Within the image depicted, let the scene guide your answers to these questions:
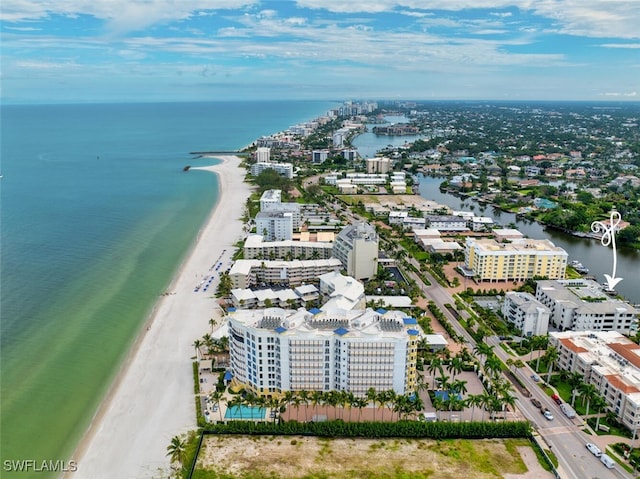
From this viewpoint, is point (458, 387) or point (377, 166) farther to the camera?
point (377, 166)

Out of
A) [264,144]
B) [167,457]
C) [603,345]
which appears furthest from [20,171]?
[603,345]

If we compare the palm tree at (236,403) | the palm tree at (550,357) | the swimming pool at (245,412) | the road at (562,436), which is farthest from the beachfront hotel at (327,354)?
the palm tree at (550,357)

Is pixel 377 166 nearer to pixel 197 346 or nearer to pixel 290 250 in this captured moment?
pixel 290 250

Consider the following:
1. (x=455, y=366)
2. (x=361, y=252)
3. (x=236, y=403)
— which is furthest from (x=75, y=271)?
(x=455, y=366)

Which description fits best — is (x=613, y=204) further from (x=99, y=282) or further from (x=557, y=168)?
(x=99, y=282)

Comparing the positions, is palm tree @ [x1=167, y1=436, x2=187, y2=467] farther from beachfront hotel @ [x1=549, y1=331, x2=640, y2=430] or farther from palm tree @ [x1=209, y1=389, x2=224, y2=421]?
beachfront hotel @ [x1=549, y1=331, x2=640, y2=430]

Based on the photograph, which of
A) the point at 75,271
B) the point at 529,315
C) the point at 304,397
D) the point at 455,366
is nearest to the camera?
the point at 304,397

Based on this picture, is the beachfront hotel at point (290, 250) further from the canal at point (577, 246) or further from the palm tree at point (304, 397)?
the canal at point (577, 246)
